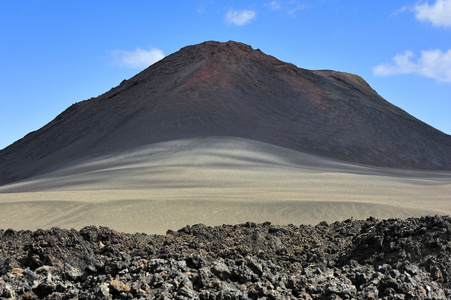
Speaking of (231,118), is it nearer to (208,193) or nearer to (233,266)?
(208,193)

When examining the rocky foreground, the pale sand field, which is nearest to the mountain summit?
the pale sand field

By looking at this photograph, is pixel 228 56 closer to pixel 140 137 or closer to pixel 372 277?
pixel 140 137

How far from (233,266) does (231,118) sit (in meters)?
45.1

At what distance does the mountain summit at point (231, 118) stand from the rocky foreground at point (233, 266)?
119ft

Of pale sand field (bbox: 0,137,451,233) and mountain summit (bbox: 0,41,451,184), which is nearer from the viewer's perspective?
pale sand field (bbox: 0,137,451,233)

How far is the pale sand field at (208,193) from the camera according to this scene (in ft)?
50.0

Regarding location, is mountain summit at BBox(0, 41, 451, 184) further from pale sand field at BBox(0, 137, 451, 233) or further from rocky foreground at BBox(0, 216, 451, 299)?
rocky foreground at BBox(0, 216, 451, 299)

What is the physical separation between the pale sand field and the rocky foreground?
→ 239 inches

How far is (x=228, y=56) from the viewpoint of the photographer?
207 feet

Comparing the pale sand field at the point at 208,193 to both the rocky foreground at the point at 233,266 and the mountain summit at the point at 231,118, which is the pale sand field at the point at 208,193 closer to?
the mountain summit at the point at 231,118

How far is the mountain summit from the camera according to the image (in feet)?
157

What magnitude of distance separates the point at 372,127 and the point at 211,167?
103 ft

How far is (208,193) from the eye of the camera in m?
20.8

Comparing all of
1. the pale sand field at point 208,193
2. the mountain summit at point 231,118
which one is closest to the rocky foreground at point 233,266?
the pale sand field at point 208,193
